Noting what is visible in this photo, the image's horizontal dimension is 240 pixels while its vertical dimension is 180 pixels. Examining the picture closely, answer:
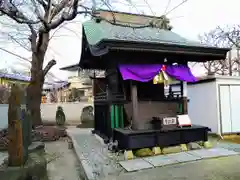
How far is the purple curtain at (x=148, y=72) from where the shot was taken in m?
6.69

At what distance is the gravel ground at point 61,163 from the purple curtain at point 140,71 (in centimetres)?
301

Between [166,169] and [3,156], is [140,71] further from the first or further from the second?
[3,156]

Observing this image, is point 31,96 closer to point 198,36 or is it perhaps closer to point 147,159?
point 147,159

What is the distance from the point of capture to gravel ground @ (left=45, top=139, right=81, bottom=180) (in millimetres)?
5628

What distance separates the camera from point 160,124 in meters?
6.95

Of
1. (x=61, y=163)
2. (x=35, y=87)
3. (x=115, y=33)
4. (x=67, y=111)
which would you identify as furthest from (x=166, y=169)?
(x=67, y=111)

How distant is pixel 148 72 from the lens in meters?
6.89

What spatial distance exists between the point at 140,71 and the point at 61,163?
366 cm

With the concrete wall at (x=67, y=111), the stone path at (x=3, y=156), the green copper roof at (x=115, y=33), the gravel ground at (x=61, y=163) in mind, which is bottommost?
the gravel ground at (x=61, y=163)

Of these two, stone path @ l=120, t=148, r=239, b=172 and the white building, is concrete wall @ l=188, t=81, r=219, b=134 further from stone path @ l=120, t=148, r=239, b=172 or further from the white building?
stone path @ l=120, t=148, r=239, b=172

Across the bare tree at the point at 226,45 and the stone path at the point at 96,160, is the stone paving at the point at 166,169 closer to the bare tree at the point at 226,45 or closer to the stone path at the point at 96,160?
the stone path at the point at 96,160

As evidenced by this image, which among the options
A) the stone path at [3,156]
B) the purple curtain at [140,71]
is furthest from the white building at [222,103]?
the stone path at [3,156]

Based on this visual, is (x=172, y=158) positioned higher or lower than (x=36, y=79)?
lower

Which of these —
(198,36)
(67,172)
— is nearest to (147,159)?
(67,172)
